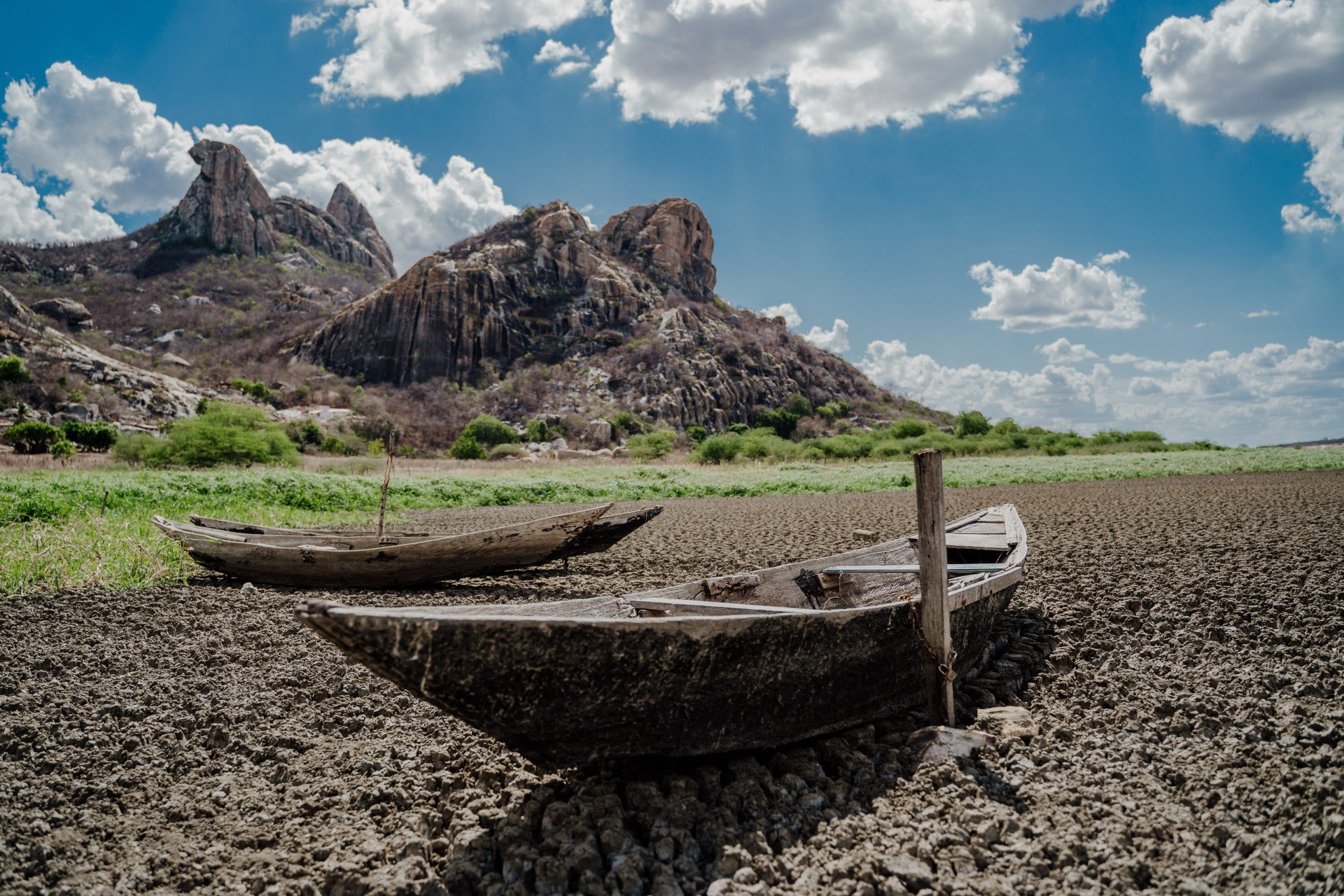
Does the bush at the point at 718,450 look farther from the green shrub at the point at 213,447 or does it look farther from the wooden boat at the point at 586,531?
the wooden boat at the point at 586,531

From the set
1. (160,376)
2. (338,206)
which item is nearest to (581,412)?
(160,376)

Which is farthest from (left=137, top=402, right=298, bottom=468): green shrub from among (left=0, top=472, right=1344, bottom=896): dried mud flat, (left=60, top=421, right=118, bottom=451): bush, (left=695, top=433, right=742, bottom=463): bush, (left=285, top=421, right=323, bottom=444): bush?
(left=695, top=433, right=742, bottom=463): bush

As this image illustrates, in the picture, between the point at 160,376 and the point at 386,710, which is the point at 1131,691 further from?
the point at 160,376

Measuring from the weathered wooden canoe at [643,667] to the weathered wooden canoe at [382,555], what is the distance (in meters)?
4.62

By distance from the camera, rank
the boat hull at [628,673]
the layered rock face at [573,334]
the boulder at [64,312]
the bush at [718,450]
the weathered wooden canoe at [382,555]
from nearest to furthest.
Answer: the boat hull at [628,673] → the weathered wooden canoe at [382,555] → the bush at [718,450] → the boulder at [64,312] → the layered rock face at [573,334]

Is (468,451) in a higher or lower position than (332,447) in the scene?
lower

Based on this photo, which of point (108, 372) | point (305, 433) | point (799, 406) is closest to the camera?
point (108, 372)

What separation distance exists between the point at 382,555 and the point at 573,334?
3178 inches

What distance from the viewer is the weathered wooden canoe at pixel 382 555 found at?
812cm

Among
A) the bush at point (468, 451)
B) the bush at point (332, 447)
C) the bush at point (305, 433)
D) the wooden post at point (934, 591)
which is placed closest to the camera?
the wooden post at point (934, 591)

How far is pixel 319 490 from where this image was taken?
1878 cm

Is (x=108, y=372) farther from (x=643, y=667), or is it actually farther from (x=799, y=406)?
(x=799, y=406)

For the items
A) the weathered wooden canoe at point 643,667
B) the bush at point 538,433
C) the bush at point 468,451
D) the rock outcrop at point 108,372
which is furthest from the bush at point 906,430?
the weathered wooden canoe at point 643,667

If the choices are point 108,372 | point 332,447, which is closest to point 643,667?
point 332,447
